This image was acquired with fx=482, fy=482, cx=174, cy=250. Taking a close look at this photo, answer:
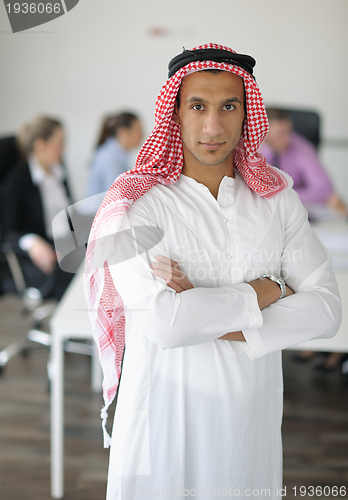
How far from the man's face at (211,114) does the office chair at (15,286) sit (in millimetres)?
1824

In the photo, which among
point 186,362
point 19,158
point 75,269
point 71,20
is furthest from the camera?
point 71,20

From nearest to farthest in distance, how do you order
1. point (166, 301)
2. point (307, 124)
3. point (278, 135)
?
1. point (166, 301)
2. point (278, 135)
3. point (307, 124)

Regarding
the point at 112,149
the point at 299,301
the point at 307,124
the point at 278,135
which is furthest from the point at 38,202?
the point at 307,124

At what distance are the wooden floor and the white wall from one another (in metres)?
3.07

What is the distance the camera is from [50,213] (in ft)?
10.2

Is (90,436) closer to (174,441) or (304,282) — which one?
(174,441)

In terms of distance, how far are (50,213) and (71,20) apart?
2.68 m

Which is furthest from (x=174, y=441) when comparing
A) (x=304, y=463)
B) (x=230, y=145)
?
(x=304, y=463)

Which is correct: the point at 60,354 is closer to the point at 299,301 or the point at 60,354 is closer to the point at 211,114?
the point at 299,301

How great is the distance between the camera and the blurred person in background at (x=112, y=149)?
3.46m

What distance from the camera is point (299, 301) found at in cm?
116

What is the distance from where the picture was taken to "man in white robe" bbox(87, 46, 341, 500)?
110 cm

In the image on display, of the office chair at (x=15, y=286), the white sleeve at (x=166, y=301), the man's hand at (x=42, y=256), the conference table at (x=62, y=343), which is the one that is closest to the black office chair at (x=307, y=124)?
the conference table at (x=62, y=343)

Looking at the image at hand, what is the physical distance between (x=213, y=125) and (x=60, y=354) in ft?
3.60
